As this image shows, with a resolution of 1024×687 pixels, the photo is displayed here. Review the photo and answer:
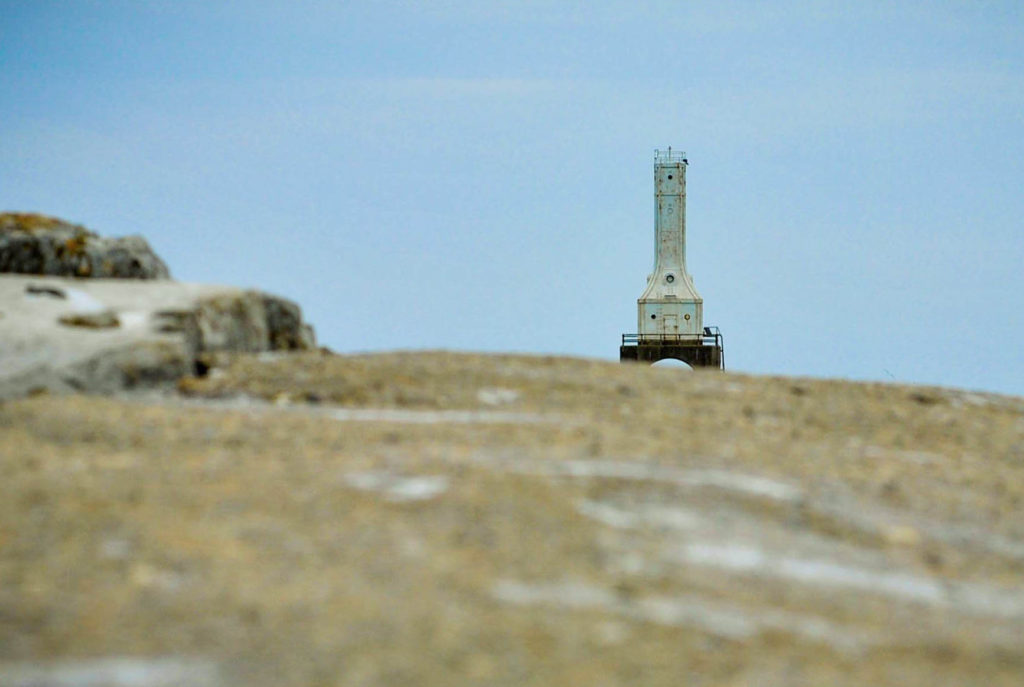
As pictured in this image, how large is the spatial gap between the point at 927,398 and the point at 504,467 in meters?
6.47

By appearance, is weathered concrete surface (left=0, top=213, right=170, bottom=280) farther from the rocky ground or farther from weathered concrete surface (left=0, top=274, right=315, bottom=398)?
the rocky ground

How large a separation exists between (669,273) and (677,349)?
376cm

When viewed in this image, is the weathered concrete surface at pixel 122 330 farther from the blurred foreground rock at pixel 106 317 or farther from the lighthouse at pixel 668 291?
the lighthouse at pixel 668 291

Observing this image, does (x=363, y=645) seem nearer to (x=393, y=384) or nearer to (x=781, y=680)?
(x=781, y=680)

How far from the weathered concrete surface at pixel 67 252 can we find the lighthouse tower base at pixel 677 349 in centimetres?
3524

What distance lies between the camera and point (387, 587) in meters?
5.90

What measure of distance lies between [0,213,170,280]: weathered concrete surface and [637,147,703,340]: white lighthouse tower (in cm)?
3757

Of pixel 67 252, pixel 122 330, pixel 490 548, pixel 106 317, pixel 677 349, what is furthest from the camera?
pixel 677 349

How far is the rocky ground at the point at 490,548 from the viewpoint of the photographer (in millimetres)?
5387

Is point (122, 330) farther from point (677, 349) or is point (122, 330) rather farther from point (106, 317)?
point (677, 349)

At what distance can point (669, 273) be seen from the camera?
168ft

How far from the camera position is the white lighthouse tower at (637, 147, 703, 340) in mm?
50500

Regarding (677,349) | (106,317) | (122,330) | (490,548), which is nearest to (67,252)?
(106,317)

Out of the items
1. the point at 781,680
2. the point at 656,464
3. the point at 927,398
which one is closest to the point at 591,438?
the point at 656,464
